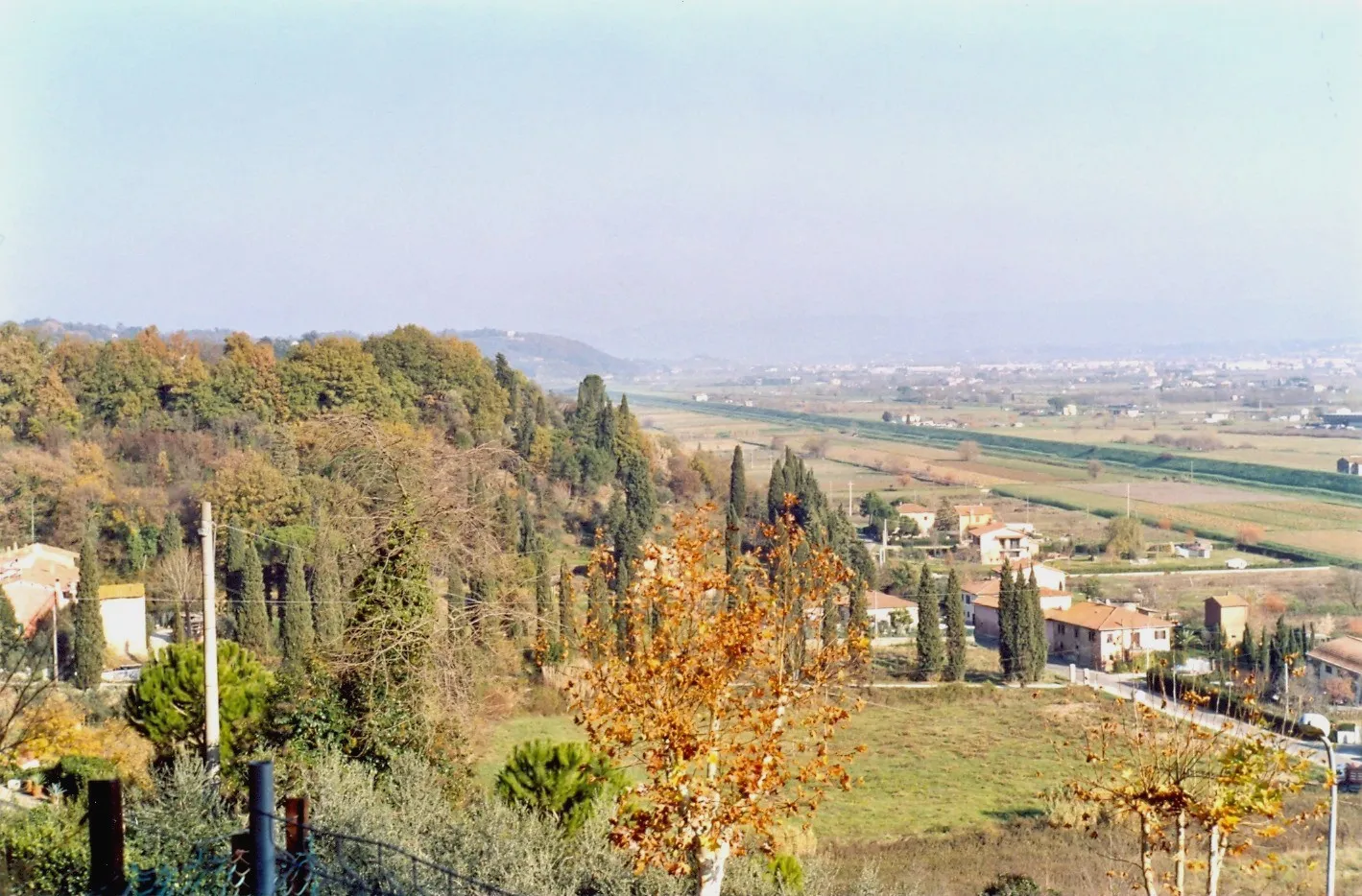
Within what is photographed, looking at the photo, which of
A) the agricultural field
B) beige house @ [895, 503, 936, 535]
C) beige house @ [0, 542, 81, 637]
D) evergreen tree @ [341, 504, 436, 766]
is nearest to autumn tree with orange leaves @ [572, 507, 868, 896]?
the agricultural field

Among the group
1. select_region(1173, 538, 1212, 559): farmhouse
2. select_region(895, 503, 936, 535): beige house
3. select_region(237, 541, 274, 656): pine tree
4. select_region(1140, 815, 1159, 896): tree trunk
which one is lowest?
select_region(1173, 538, 1212, 559): farmhouse

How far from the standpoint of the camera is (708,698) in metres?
5.39

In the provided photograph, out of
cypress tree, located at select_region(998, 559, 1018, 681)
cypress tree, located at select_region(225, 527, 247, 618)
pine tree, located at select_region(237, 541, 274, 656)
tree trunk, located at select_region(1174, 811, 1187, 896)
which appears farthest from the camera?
cypress tree, located at select_region(998, 559, 1018, 681)

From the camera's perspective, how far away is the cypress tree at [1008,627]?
65.3ft

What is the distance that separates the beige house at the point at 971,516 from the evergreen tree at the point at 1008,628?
13.5 meters

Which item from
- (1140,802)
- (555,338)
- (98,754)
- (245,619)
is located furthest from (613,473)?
(555,338)

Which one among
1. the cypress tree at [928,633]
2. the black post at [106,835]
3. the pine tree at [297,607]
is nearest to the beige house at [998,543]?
the cypress tree at [928,633]

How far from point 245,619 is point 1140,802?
13.5 meters

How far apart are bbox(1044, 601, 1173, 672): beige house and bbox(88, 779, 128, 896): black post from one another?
1885 cm

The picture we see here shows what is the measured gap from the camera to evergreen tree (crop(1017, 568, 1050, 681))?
65.3 feet

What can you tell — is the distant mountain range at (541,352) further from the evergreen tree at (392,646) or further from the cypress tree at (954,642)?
the evergreen tree at (392,646)

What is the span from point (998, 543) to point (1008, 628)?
1300 centimetres

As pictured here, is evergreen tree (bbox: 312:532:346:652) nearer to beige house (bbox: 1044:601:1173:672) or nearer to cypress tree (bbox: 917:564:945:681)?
cypress tree (bbox: 917:564:945:681)

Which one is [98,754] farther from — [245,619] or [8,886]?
[245,619]
